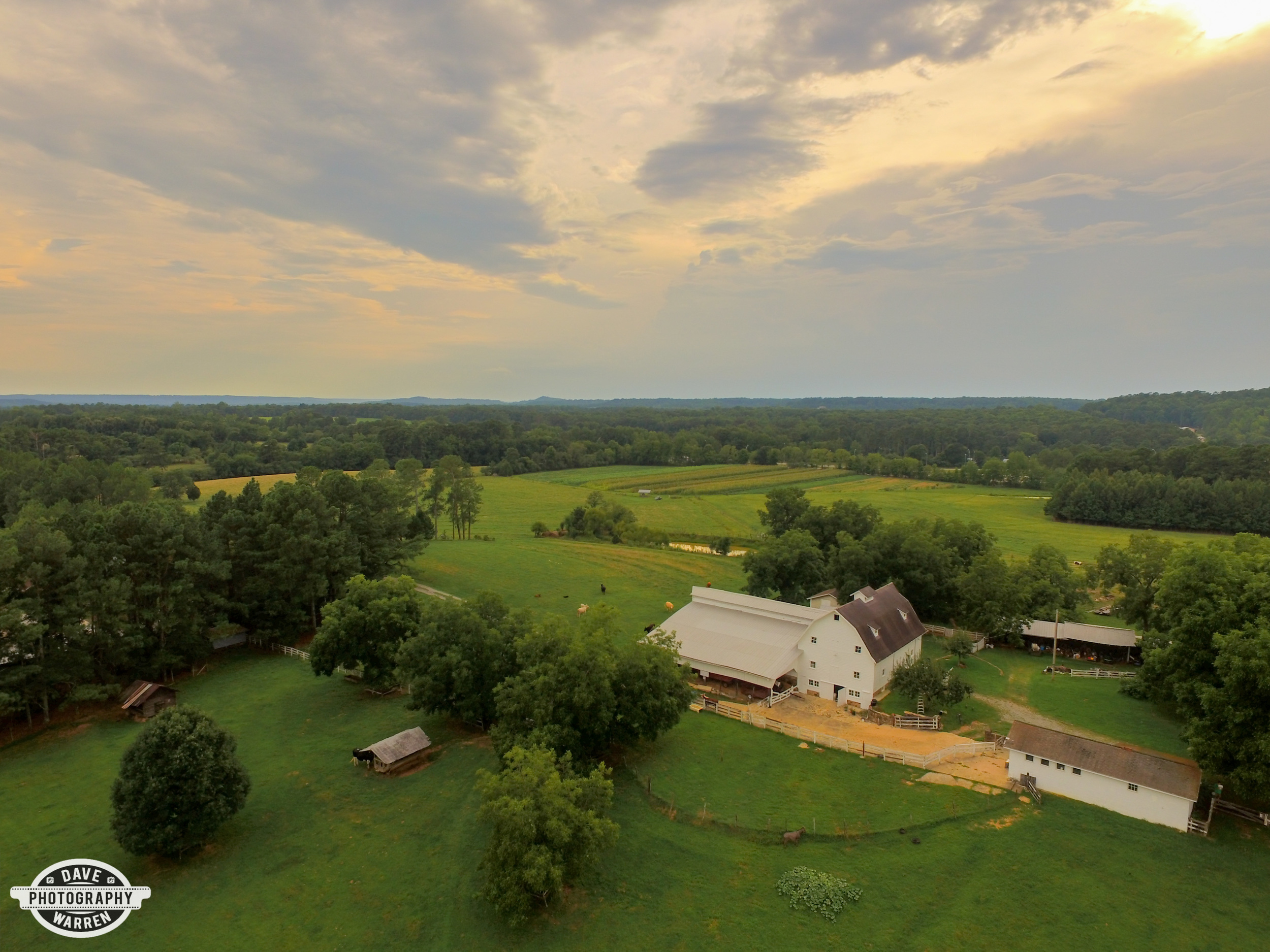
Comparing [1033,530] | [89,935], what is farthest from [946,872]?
[1033,530]

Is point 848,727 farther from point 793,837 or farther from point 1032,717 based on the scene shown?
point 793,837

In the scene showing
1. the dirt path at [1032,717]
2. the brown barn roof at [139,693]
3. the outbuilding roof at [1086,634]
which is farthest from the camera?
the outbuilding roof at [1086,634]

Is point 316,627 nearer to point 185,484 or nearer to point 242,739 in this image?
point 242,739

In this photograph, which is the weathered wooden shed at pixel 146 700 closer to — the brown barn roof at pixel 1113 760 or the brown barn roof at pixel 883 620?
the brown barn roof at pixel 883 620

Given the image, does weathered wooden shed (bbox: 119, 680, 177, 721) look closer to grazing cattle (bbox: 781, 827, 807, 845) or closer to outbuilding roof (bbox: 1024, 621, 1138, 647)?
grazing cattle (bbox: 781, 827, 807, 845)

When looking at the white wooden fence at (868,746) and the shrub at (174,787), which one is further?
the white wooden fence at (868,746)

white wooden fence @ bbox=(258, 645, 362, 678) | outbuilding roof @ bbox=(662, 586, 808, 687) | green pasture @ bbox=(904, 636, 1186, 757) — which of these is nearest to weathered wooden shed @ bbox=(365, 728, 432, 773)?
white wooden fence @ bbox=(258, 645, 362, 678)

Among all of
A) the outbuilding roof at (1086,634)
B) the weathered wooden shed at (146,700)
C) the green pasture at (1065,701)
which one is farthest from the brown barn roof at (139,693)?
the outbuilding roof at (1086,634)
